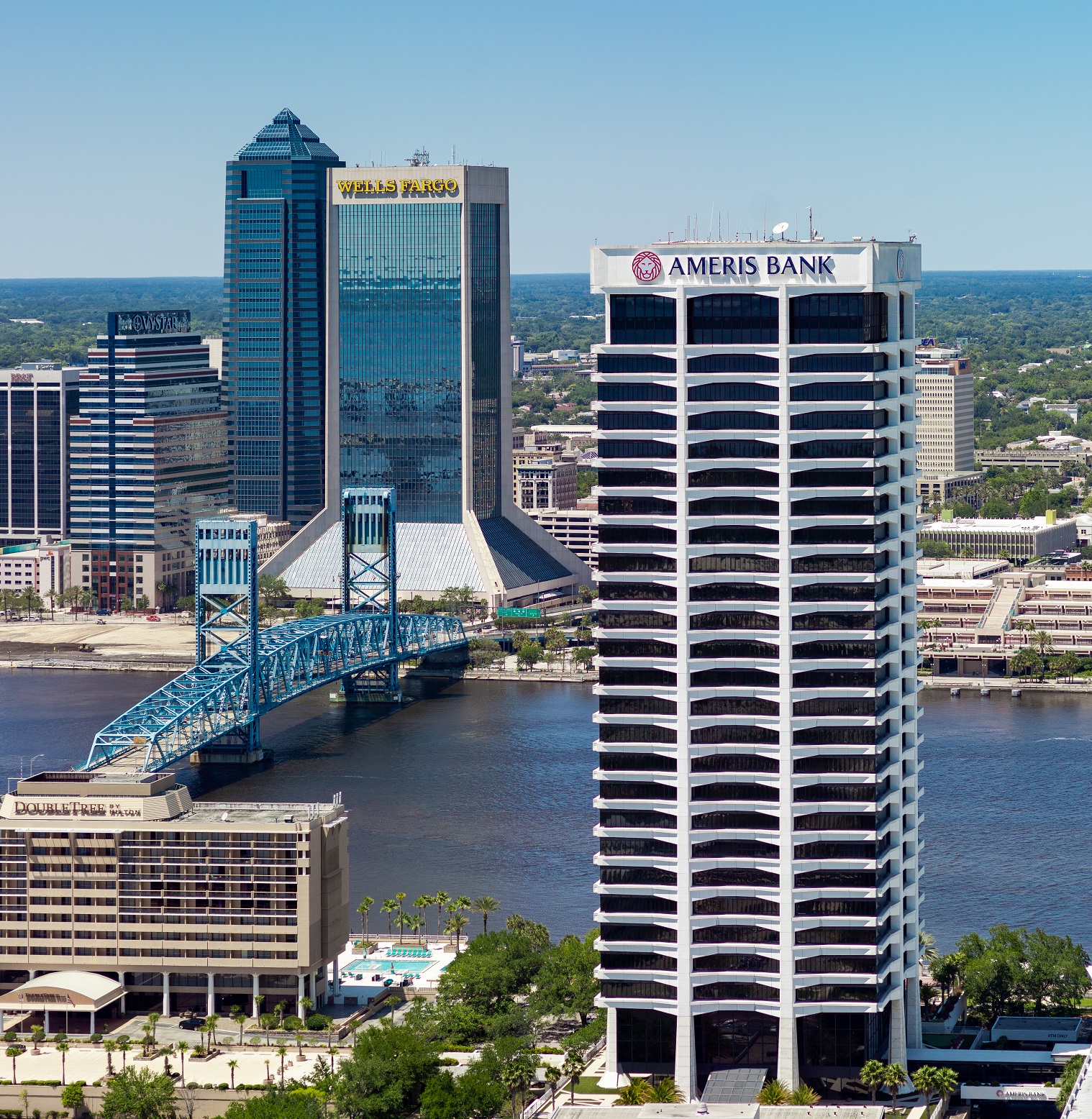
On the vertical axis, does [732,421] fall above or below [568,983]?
above

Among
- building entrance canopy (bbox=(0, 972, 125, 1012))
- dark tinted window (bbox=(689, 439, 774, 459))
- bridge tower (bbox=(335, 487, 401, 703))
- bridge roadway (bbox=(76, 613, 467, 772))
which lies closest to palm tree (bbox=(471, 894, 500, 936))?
A: building entrance canopy (bbox=(0, 972, 125, 1012))

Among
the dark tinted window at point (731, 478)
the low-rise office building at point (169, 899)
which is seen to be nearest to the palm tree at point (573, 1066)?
the low-rise office building at point (169, 899)

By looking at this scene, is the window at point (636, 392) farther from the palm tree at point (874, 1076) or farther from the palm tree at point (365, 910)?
the palm tree at point (365, 910)

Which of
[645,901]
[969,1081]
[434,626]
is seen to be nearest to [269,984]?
[645,901]

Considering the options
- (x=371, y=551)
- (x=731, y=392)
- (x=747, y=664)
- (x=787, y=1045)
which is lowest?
(x=787, y=1045)

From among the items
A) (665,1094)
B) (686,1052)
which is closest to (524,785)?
(686,1052)

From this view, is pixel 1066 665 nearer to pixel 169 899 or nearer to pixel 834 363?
pixel 169 899
